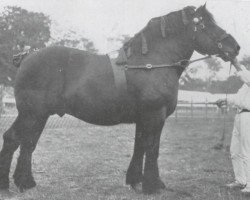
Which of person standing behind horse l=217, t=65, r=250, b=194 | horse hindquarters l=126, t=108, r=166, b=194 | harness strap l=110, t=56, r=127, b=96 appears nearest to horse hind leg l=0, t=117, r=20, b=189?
harness strap l=110, t=56, r=127, b=96

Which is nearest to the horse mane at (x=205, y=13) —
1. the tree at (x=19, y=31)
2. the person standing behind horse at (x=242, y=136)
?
the person standing behind horse at (x=242, y=136)

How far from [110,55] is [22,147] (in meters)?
1.96

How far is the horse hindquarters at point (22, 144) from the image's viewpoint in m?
5.57

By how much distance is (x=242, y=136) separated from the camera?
18.9 feet

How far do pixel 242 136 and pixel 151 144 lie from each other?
4.97 feet

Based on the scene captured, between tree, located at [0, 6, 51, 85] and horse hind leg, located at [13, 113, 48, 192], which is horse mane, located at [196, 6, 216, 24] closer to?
horse hind leg, located at [13, 113, 48, 192]

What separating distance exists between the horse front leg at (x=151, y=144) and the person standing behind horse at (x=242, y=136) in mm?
1319

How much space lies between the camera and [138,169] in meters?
5.84

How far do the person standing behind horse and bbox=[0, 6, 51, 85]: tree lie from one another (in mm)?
41787

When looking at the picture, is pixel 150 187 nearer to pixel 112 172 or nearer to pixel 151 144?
pixel 151 144

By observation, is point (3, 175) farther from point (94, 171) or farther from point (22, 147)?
point (94, 171)

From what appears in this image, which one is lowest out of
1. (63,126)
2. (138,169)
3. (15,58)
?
(63,126)

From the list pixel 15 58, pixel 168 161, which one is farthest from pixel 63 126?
pixel 15 58

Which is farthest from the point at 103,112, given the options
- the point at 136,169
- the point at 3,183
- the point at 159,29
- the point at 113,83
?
the point at 3,183
